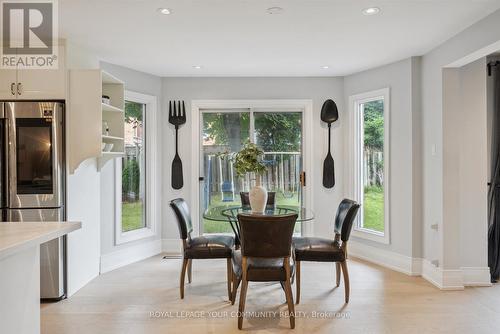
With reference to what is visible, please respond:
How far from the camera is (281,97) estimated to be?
16.2 feet

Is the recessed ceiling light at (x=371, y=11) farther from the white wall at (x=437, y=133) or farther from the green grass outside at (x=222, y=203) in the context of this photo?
the green grass outside at (x=222, y=203)

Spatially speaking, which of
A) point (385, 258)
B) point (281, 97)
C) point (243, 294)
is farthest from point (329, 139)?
point (243, 294)

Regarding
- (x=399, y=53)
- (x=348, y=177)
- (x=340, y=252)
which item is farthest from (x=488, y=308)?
(x=399, y=53)

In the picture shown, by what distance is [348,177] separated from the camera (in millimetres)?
4844

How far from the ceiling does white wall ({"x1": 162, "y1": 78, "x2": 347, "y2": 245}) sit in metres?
0.54

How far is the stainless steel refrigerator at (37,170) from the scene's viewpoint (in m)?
3.12

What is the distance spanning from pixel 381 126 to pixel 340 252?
2.08 metres

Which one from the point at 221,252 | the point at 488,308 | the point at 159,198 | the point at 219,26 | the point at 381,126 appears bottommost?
the point at 488,308

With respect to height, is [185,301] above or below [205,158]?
below

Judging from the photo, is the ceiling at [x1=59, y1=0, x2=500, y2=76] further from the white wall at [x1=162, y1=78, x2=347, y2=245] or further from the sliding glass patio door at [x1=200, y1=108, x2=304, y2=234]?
the sliding glass patio door at [x1=200, y1=108, x2=304, y2=234]

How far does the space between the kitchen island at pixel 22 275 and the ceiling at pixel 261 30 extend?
5.78ft

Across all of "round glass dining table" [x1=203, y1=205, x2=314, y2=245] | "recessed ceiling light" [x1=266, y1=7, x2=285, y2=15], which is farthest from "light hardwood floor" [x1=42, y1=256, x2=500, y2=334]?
"recessed ceiling light" [x1=266, y1=7, x2=285, y2=15]

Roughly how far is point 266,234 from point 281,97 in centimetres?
275

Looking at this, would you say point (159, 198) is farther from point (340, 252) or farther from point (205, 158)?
point (340, 252)
